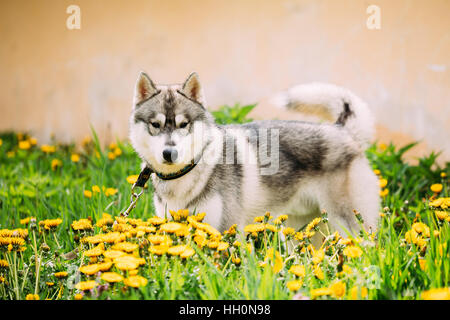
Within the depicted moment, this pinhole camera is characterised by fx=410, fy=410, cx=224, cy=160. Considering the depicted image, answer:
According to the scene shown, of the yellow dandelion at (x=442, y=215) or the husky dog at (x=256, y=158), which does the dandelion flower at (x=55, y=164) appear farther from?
the yellow dandelion at (x=442, y=215)

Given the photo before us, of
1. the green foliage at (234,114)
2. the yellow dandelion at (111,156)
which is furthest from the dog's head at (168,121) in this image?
the yellow dandelion at (111,156)

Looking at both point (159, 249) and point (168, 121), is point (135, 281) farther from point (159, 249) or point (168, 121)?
point (168, 121)

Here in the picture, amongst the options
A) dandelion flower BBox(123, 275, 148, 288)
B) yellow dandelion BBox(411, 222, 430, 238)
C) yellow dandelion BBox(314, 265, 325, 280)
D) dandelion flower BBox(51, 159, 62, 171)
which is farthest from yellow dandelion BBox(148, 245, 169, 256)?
dandelion flower BBox(51, 159, 62, 171)

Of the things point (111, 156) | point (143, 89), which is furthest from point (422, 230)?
point (111, 156)

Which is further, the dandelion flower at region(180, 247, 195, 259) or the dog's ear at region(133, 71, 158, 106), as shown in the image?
the dog's ear at region(133, 71, 158, 106)

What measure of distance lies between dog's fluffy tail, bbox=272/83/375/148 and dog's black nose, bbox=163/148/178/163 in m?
1.00

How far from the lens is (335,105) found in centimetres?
291

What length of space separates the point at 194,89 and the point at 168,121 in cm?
29

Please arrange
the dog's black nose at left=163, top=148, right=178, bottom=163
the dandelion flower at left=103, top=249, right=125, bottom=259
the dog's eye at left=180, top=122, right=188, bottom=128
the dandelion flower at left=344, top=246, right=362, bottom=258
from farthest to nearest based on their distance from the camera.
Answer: the dog's eye at left=180, top=122, right=188, bottom=128
the dog's black nose at left=163, top=148, right=178, bottom=163
the dandelion flower at left=344, top=246, right=362, bottom=258
the dandelion flower at left=103, top=249, right=125, bottom=259

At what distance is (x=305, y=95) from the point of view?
2.78 metres

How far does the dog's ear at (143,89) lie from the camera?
2355 mm

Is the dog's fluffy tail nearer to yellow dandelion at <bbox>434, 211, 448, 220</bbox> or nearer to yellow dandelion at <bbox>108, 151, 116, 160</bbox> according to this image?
yellow dandelion at <bbox>434, 211, 448, 220</bbox>

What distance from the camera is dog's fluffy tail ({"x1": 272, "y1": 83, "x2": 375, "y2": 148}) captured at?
110 inches
